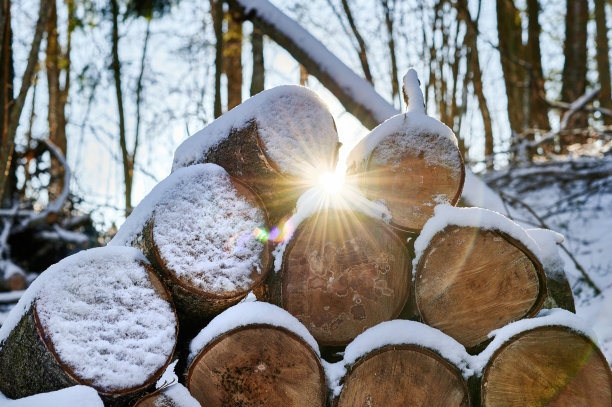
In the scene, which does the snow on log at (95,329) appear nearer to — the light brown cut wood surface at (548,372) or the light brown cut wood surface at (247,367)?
the light brown cut wood surface at (247,367)

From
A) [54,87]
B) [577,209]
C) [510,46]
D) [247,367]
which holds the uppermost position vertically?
[54,87]

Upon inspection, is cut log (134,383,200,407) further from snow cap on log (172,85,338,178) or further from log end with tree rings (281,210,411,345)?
snow cap on log (172,85,338,178)

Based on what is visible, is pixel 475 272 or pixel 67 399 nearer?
pixel 67 399

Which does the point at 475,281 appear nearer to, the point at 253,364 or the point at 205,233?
the point at 253,364

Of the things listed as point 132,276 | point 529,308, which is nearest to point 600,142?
point 529,308

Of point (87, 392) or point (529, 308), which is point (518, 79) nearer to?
point (529, 308)

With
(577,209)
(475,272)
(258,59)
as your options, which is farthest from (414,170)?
(258,59)

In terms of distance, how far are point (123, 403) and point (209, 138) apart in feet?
2.92

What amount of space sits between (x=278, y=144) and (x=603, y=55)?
9.42m

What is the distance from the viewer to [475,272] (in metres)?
1.34

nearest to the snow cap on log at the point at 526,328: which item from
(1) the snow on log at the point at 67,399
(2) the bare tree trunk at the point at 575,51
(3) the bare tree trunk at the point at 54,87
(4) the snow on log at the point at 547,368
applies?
(4) the snow on log at the point at 547,368

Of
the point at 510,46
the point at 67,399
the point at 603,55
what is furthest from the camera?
the point at 510,46

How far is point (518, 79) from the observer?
10.2 meters

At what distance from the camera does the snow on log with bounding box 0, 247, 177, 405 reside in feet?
3.72
